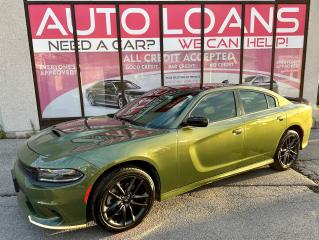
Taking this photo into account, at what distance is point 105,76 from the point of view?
7480mm

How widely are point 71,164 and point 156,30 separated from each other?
17.6 feet

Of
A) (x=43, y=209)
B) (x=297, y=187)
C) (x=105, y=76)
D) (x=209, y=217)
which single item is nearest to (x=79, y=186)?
(x=43, y=209)

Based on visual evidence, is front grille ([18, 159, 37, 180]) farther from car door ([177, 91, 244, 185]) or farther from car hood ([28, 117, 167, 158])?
car door ([177, 91, 244, 185])

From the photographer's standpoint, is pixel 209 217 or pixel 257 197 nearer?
pixel 209 217

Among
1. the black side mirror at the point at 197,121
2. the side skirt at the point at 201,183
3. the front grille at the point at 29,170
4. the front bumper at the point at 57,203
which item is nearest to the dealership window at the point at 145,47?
the side skirt at the point at 201,183

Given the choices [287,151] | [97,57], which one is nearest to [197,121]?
[287,151]

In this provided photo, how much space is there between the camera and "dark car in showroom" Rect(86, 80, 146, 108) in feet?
24.6

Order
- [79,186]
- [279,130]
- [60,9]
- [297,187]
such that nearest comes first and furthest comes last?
[79,186] → [297,187] → [279,130] → [60,9]

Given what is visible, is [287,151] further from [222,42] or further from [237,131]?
[222,42]

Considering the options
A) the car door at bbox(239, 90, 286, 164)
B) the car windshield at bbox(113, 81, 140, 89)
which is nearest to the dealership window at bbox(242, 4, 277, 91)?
the car windshield at bbox(113, 81, 140, 89)

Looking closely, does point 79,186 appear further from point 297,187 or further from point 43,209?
point 297,187

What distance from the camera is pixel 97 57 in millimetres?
7316

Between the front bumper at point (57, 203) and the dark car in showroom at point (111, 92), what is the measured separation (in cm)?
487

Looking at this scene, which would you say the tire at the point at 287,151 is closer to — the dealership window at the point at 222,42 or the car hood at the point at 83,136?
the car hood at the point at 83,136
